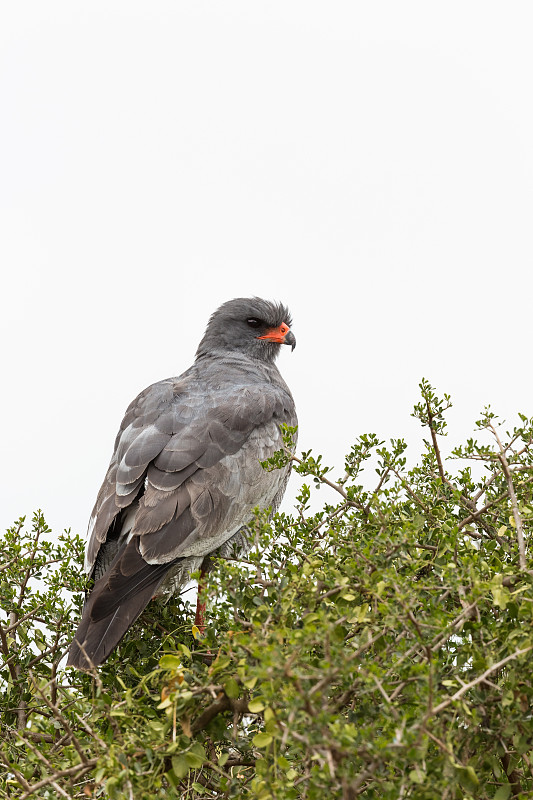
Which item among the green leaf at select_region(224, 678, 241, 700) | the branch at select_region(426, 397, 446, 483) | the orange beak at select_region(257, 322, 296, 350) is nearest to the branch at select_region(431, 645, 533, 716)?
the green leaf at select_region(224, 678, 241, 700)

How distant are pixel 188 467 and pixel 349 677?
104 inches

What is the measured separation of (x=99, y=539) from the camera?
4.35m

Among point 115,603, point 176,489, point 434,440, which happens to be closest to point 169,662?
point 115,603

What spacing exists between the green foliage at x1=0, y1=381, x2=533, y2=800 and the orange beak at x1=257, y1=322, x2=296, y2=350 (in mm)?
3368

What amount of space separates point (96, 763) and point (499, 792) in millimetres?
1195

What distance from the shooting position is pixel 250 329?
6773 millimetres

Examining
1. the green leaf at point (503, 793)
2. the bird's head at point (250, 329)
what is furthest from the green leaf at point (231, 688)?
the bird's head at point (250, 329)

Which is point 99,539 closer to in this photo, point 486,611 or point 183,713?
point 183,713

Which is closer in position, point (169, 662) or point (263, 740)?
point (263, 740)

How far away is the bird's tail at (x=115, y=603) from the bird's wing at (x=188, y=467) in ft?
0.27

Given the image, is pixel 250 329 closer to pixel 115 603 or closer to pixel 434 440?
pixel 434 440

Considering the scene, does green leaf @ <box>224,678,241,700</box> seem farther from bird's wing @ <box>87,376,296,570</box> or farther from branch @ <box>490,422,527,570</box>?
bird's wing @ <box>87,376,296,570</box>

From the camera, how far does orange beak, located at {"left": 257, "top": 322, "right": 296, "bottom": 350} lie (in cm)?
676

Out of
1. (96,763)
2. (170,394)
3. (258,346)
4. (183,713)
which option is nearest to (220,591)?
(183,713)
